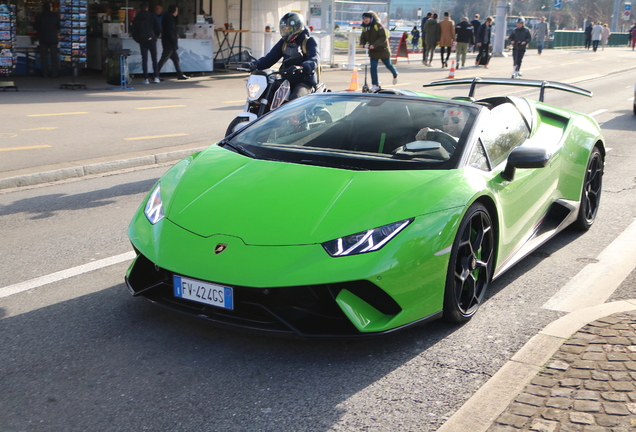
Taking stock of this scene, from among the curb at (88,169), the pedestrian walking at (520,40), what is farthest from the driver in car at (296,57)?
the pedestrian walking at (520,40)

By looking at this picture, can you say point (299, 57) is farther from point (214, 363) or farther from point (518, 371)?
point (518, 371)

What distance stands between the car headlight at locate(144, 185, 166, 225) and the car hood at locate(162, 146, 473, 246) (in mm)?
75

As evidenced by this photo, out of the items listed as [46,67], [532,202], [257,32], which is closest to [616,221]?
[532,202]

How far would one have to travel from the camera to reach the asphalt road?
3188 millimetres

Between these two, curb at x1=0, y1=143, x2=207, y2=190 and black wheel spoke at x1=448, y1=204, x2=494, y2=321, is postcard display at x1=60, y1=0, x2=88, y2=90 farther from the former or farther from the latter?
black wheel spoke at x1=448, y1=204, x2=494, y2=321

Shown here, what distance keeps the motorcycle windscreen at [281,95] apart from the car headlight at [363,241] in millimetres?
5286

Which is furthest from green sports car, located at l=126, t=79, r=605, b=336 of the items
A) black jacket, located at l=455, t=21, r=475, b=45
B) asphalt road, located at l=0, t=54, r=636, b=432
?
black jacket, located at l=455, t=21, r=475, b=45

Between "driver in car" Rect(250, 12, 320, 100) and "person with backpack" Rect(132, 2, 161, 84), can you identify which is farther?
"person with backpack" Rect(132, 2, 161, 84)

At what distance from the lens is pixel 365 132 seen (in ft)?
16.0

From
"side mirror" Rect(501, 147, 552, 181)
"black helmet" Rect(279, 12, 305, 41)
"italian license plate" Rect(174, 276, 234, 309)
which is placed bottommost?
"italian license plate" Rect(174, 276, 234, 309)

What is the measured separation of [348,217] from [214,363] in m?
1.00

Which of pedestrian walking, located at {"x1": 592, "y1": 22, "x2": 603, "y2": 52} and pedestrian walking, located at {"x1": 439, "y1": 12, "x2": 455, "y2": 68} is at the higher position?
pedestrian walking, located at {"x1": 592, "y1": 22, "x2": 603, "y2": 52}

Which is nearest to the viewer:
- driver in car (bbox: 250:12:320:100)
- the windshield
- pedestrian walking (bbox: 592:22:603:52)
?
the windshield

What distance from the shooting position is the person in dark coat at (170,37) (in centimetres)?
1897
